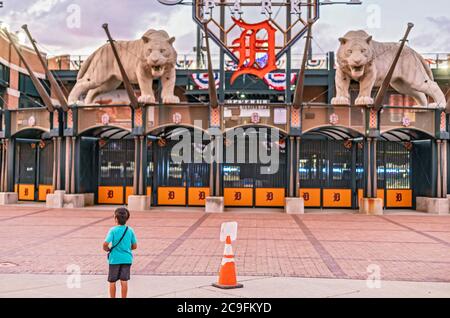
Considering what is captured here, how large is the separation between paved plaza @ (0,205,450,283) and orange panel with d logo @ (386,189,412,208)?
432cm

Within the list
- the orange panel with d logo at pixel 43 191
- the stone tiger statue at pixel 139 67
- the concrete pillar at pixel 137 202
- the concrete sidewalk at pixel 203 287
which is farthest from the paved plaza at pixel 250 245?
the orange panel with d logo at pixel 43 191

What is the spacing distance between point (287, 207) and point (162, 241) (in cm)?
982

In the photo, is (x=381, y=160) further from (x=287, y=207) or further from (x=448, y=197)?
(x=287, y=207)

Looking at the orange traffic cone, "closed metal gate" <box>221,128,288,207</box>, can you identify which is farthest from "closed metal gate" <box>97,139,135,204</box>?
the orange traffic cone

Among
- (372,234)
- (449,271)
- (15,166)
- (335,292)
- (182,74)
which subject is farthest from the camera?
(182,74)

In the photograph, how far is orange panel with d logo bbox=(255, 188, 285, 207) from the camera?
25.0 meters

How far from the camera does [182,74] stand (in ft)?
108

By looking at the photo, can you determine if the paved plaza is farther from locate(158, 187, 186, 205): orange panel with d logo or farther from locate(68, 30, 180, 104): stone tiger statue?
locate(68, 30, 180, 104): stone tiger statue

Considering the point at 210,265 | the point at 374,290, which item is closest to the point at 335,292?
the point at 374,290

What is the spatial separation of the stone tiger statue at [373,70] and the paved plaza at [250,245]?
18.9 ft

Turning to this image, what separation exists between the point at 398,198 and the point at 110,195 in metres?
13.9

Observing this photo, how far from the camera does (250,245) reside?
12.9 m

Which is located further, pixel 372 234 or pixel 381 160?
pixel 381 160

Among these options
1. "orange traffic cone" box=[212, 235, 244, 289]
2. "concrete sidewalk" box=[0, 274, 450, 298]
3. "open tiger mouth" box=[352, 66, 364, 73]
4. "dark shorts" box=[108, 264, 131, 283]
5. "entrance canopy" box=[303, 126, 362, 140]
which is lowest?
"concrete sidewalk" box=[0, 274, 450, 298]
